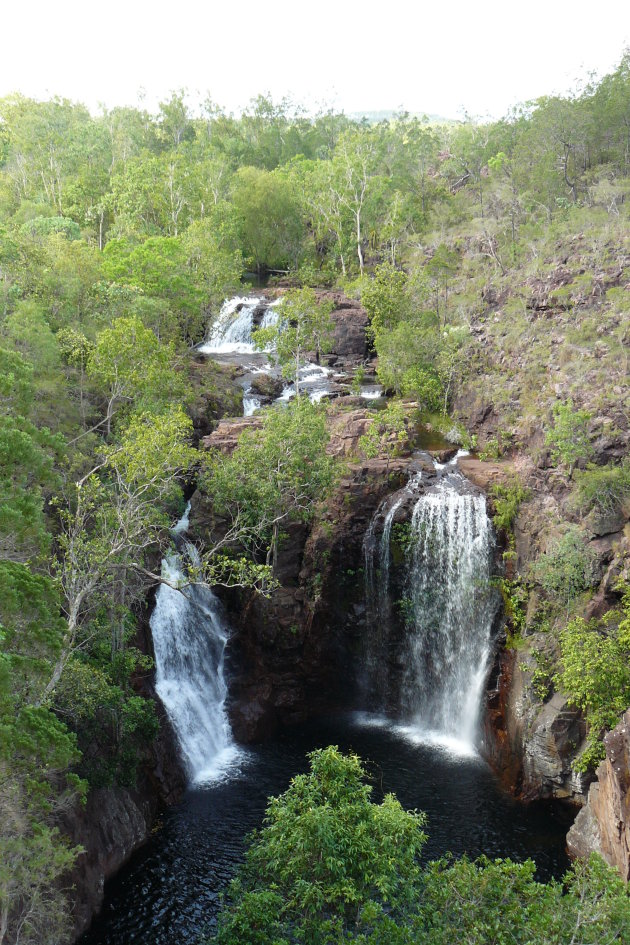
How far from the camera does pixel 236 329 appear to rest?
175 feet

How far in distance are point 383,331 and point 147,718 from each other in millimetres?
29807

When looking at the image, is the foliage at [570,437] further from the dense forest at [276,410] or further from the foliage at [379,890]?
the foliage at [379,890]

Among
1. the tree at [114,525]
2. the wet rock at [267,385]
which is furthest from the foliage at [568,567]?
the wet rock at [267,385]

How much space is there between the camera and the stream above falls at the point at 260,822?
20094 millimetres

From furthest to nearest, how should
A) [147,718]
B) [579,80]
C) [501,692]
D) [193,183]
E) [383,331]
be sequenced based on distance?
[193,183]
[579,80]
[383,331]
[501,692]
[147,718]

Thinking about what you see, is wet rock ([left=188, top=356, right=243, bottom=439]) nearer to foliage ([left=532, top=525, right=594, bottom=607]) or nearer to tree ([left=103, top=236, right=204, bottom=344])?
tree ([left=103, top=236, right=204, bottom=344])

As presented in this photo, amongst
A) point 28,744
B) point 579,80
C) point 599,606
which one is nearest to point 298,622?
point 599,606

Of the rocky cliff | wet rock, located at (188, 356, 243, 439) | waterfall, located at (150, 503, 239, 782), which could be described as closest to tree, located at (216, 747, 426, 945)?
waterfall, located at (150, 503, 239, 782)

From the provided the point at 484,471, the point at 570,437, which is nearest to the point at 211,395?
→ the point at 484,471

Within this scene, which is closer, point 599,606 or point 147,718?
point 147,718

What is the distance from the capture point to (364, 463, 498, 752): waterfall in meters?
29.6

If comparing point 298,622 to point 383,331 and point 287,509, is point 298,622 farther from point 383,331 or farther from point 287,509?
point 383,331

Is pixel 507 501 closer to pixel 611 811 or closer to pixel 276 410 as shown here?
pixel 276 410

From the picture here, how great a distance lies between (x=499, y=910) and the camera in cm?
1356
